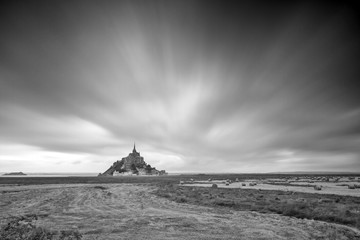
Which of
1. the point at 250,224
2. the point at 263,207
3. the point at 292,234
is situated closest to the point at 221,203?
the point at 263,207

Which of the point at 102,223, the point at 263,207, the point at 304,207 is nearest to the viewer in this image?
the point at 102,223

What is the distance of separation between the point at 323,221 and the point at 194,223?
344 inches

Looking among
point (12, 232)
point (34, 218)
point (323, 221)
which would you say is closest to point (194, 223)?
point (323, 221)

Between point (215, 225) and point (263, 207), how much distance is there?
339 inches

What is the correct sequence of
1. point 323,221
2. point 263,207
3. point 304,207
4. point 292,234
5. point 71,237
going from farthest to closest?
point 263,207 → point 304,207 → point 323,221 → point 292,234 → point 71,237

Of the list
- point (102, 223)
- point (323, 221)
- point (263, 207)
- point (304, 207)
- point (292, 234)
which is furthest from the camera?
point (263, 207)

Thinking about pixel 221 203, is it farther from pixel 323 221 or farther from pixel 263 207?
pixel 323 221

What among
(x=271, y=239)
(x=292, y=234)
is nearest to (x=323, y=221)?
(x=292, y=234)

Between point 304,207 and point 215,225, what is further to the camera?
point 304,207

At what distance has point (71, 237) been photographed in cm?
1020

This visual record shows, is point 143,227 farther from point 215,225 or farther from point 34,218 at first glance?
point 34,218

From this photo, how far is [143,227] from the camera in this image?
12508mm

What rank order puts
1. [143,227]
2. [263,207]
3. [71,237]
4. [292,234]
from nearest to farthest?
[71,237], [292,234], [143,227], [263,207]

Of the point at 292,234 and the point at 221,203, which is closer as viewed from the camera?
Result: the point at 292,234
